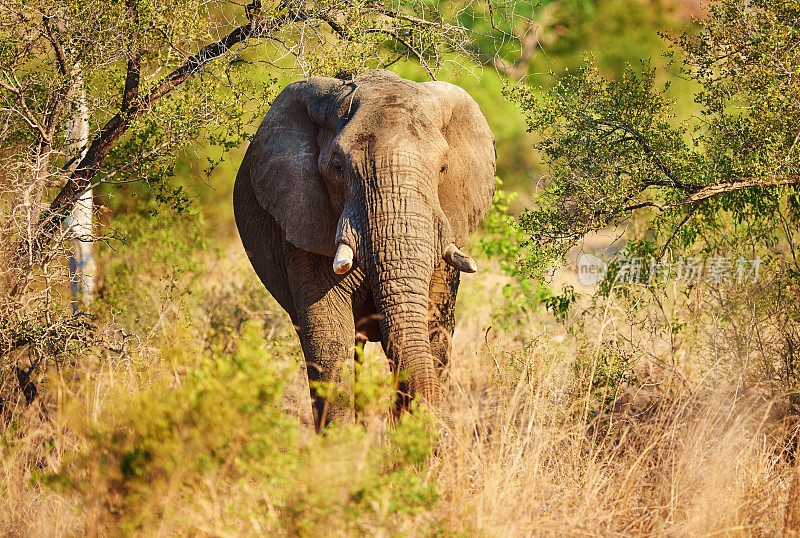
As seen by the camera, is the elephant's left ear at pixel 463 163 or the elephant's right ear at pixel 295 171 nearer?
the elephant's right ear at pixel 295 171

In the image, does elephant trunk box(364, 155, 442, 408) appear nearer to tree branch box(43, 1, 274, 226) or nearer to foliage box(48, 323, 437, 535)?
foliage box(48, 323, 437, 535)

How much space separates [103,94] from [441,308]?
361cm

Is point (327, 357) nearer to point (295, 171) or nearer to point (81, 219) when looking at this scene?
point (295, 171)

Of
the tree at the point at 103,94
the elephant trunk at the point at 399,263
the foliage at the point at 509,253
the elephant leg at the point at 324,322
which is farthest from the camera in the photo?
the foliage at the point at 509,253

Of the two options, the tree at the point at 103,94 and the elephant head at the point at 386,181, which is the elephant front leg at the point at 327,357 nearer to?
the elephant head at the point at 386,181

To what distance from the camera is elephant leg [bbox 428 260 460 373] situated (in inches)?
259

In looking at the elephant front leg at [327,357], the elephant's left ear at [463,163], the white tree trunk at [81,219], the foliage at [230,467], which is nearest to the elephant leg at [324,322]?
the elephant front leg at [327,357]

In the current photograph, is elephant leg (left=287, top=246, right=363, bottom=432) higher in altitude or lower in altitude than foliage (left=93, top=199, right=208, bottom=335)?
lower

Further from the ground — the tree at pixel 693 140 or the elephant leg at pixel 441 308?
the tree at pixel 693 140

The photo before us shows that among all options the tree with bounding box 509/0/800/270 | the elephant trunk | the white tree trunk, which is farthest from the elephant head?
the white tree trunk

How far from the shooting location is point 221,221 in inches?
670

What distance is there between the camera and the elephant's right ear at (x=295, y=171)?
19.7 ft

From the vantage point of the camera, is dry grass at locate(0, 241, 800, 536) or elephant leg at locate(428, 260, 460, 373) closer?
dry grass at locate(0, 241, 800, 536)

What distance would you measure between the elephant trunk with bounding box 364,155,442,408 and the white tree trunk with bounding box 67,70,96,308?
1.91m
